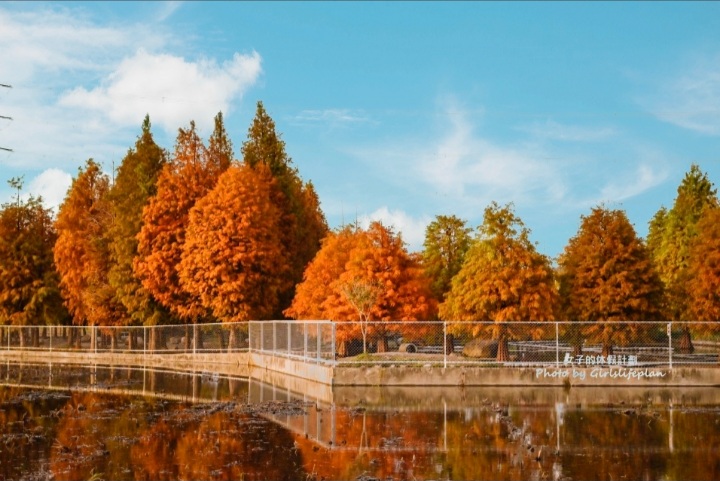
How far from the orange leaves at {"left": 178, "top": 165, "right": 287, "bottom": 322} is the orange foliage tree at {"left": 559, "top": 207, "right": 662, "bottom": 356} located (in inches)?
690

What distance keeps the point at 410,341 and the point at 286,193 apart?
742 inches

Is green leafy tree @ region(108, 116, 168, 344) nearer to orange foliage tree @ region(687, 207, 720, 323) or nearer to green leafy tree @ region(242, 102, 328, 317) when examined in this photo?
green leafy tree @ region(242, 102, 328, 317)

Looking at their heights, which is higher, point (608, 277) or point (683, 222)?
point (683, 222)

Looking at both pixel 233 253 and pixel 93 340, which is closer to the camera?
pixel 233 253

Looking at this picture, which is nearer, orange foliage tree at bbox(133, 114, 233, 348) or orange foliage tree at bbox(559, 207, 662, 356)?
orange foliage tree at bbox(559, 207, 662, 356)

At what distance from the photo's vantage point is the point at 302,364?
34125mm

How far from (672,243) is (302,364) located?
34.5 m

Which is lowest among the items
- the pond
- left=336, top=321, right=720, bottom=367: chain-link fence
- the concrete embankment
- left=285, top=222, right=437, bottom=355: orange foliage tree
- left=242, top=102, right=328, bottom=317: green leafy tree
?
the pond

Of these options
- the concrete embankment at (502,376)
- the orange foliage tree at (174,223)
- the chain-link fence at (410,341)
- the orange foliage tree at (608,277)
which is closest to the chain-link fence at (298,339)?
the chain-link fence at (410,341)

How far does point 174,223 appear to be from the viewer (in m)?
50.4

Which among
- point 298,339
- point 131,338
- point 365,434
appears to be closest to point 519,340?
point 298,339

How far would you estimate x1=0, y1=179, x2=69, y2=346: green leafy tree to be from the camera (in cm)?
5962

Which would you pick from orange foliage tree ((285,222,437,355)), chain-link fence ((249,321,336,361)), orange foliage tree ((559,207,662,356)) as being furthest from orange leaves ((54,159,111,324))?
orange foliage tree ((559,207,662,356))

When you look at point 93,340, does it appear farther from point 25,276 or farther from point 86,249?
point 25,276
